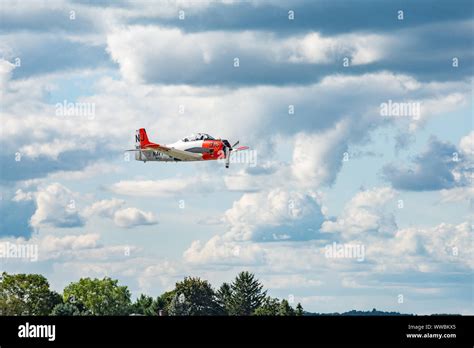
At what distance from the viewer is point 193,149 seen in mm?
124125

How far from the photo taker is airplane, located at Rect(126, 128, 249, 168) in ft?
405

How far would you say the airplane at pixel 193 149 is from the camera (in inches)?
4855
